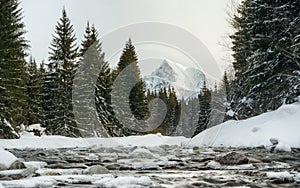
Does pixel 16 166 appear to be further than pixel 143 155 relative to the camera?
No

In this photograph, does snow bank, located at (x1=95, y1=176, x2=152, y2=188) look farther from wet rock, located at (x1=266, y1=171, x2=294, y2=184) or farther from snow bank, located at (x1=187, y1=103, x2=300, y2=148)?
snow bank, located at (x1=187, y1=103, x2=300, y2=148)

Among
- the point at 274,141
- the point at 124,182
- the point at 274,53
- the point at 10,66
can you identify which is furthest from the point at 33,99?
the point at 124,182

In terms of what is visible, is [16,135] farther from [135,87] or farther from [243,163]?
[135,87]

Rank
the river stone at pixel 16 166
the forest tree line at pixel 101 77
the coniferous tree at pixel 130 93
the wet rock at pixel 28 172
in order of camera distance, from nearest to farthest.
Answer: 1. the wet rock at pixel 28 172
2. the river stone at pixel 16 166
3. the forest tree line at pixel 101 77
4. the coniferous tree at pixel 130 93

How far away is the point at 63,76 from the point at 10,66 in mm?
9248

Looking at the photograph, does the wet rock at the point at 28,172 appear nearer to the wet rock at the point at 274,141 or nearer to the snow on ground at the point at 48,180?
the snow on ground at the point at 48,180

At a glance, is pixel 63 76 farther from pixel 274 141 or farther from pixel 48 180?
pixel 48 180

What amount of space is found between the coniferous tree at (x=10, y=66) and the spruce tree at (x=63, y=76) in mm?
7242

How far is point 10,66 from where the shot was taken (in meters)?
18.4

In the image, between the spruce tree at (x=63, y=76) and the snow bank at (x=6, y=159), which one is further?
the spruce tree at (x=63, y=76)

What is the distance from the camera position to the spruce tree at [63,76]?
26625 millimetres

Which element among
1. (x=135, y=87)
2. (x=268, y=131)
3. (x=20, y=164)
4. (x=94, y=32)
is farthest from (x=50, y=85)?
(x=20, y=164)

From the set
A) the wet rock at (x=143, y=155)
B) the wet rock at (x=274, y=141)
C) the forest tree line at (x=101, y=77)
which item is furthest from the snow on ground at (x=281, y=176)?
the forest tree line at (x=101, y=77)

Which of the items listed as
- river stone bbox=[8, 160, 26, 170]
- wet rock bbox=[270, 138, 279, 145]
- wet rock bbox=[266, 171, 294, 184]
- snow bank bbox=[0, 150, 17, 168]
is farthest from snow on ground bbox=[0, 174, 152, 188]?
wet rock bbox=[270, 138, 279, 145]
